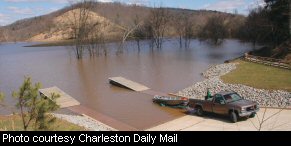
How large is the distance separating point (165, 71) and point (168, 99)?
21273mm

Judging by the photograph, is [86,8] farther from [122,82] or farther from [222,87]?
[222,87]

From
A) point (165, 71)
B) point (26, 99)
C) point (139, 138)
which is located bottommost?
point (165, 71)

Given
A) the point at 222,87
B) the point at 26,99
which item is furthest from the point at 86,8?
the point at 26,99

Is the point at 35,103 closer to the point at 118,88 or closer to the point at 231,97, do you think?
the point at 231,97

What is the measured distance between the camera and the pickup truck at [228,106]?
21.7m

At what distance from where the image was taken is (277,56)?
49094 millimetres

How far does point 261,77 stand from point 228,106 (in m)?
14.1

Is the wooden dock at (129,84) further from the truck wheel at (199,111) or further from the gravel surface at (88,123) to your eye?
the truck wheel at (199,111)

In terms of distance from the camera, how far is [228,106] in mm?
22469

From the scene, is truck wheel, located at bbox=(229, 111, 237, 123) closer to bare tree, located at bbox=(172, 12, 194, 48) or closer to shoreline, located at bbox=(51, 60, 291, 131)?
shoreline, located at bbox=(51, 60, 291, 131)

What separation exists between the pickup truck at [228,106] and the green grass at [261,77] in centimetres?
790

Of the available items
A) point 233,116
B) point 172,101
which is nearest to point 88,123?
point 172,101
